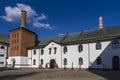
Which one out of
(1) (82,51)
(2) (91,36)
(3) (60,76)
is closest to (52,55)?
(1) (82,51)

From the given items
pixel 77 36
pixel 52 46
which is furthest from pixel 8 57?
pixel 77 36

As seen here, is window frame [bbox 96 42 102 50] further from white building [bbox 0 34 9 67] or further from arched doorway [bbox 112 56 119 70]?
white building [bbox 0 34 9 67]

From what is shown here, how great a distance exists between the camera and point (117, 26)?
4066 centimetres

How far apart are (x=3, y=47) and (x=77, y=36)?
21306mm

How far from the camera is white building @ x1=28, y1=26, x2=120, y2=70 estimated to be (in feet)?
121

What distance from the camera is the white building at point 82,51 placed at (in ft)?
121

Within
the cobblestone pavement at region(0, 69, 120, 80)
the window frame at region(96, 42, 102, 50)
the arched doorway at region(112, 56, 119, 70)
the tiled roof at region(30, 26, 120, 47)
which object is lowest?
the cobblestone pavement at region(0, 69, 120, 80)

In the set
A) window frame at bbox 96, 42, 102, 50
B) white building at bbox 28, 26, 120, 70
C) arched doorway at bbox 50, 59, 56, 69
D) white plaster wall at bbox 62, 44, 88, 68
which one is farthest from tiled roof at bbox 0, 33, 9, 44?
window frame at bbox 96, 42, 102, 50

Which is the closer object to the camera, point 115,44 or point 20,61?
point 115,44

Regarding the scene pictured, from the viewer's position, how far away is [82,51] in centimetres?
4144

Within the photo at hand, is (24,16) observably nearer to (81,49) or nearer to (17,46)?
(17,46)

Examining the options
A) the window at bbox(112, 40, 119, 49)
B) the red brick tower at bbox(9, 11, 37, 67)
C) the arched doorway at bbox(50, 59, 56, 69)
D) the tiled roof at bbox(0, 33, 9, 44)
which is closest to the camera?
the window at bbox(112, 40, 119, 49)

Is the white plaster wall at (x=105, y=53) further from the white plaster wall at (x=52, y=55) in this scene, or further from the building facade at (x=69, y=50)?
the white plaster wall at (x=52, y=55)

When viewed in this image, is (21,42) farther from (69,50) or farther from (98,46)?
(98,46)
